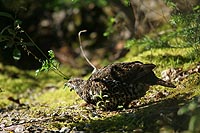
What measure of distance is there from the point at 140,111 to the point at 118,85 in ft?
1.15

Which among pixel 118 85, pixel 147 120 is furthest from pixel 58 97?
pixel 147 120

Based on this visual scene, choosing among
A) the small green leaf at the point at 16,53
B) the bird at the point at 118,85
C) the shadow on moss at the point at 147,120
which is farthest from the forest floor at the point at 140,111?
the small green leaf at the point at 16,53

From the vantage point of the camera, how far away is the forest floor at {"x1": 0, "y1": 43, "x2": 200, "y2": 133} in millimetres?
4012

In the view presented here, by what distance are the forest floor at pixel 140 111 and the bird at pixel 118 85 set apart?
116 millimetres

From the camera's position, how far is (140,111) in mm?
4570

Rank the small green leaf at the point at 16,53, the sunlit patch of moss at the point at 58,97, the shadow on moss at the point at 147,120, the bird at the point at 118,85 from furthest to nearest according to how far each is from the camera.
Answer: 1. the sunlit patch of moss at the point at 58,97
2. the small green leaf at the point at 16,53
3. the bird at the point at 118,85
4. the shadow on moss at the point at 147,120

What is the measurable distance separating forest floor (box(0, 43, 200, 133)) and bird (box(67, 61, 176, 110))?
0.38 feet

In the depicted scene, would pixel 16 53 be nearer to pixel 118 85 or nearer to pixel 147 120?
pixel 118 85

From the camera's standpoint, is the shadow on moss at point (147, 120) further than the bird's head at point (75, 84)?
No

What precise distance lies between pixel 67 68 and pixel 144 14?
6.74 feet

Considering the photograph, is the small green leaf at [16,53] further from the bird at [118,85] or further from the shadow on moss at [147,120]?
the shadow on moss at [147,120]

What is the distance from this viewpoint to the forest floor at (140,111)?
4.01 meters

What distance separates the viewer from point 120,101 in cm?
479

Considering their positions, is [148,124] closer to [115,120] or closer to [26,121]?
[115,120]
